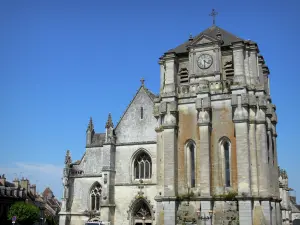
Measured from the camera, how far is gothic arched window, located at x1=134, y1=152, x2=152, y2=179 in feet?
99.6

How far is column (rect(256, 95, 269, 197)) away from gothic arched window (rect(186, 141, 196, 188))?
434cm

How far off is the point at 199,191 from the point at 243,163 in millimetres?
3494

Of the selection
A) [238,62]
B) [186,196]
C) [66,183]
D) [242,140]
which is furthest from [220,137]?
[66,183]

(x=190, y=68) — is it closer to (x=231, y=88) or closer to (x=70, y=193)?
(x=231, y=88)

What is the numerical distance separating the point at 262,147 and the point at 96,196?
1431 cm

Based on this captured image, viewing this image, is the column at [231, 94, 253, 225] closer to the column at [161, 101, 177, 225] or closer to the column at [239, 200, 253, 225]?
the column at [239, 200, 253, 225]

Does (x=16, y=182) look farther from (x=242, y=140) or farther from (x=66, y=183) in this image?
(x=242, y=140)

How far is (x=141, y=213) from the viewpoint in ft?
98.1

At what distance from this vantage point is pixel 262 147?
25188 mm

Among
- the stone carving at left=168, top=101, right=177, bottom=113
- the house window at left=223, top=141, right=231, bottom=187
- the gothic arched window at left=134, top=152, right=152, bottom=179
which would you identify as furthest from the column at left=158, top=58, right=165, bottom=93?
the house window at left=223, top=141, right=231, bottom=187

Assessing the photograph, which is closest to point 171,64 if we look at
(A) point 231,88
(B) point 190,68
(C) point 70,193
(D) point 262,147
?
(B) point 190,68

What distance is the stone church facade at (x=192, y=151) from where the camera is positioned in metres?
25.0

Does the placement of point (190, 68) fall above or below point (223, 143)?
above

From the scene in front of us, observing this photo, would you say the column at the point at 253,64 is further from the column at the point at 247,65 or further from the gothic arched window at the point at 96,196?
the gothic arched window at the point at 96,196
